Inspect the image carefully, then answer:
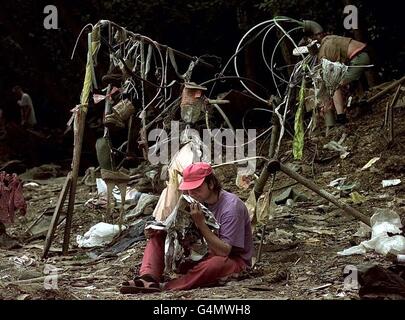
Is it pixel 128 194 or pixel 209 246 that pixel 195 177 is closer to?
pixel 209 246

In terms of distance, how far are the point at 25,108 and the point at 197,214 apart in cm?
1095

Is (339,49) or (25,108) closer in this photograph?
(339,49)

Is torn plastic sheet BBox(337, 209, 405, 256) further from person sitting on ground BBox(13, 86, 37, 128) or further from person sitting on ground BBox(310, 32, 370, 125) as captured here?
person sitting on ground BBox(13, 86, 37, 128)

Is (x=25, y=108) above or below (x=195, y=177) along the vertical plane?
above

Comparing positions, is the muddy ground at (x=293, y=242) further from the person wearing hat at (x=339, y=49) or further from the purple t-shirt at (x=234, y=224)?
the person wearing hat at (x=339, y=49)

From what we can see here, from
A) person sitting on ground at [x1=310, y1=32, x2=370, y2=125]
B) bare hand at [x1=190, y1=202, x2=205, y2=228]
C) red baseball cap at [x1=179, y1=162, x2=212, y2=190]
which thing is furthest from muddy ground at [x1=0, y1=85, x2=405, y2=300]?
red baseball cap at [x1=179, y1=162, x2=212, y2=190]

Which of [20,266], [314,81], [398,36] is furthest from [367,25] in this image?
[20,266]

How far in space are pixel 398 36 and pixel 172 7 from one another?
3900mm

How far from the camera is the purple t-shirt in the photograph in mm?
5590

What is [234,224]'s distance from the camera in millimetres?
5586

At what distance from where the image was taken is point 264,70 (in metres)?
13.9

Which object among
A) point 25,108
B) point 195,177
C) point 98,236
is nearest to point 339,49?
point 98,236

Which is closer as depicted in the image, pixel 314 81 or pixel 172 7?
pixel 314 81

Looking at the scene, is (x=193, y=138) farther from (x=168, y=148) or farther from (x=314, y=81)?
(x=314, y=81)
